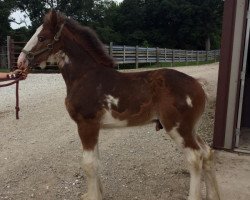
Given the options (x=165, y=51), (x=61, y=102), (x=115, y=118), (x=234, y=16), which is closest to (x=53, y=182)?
(x=115, y=118)

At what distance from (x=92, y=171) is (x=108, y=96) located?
2.78 ft

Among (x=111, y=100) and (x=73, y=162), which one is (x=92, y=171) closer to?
(x=111, y=100)

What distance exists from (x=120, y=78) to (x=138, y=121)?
0.53 m

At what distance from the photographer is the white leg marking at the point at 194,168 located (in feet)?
14.8

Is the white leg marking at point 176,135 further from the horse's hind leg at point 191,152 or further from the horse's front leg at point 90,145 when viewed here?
the horse's front leg at point 90,145

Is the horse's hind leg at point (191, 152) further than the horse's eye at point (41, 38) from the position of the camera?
No

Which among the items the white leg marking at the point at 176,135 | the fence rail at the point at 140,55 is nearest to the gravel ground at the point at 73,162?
the white leg marking at the point at 176,135

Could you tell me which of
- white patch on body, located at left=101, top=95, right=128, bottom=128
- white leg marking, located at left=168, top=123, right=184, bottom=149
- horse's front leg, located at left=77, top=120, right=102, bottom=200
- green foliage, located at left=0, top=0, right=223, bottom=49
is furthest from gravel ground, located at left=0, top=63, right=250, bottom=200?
green foliage, located at left=0, top=0, right=223, bottom=49

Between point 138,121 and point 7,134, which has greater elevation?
point 138,121

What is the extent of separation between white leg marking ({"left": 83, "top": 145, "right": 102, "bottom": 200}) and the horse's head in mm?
1207

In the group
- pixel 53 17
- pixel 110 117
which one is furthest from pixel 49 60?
pixel 110 117

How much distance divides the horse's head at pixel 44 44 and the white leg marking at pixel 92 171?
3.96ft

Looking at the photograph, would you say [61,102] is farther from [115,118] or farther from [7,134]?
[115,118]

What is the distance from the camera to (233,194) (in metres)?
5.35
